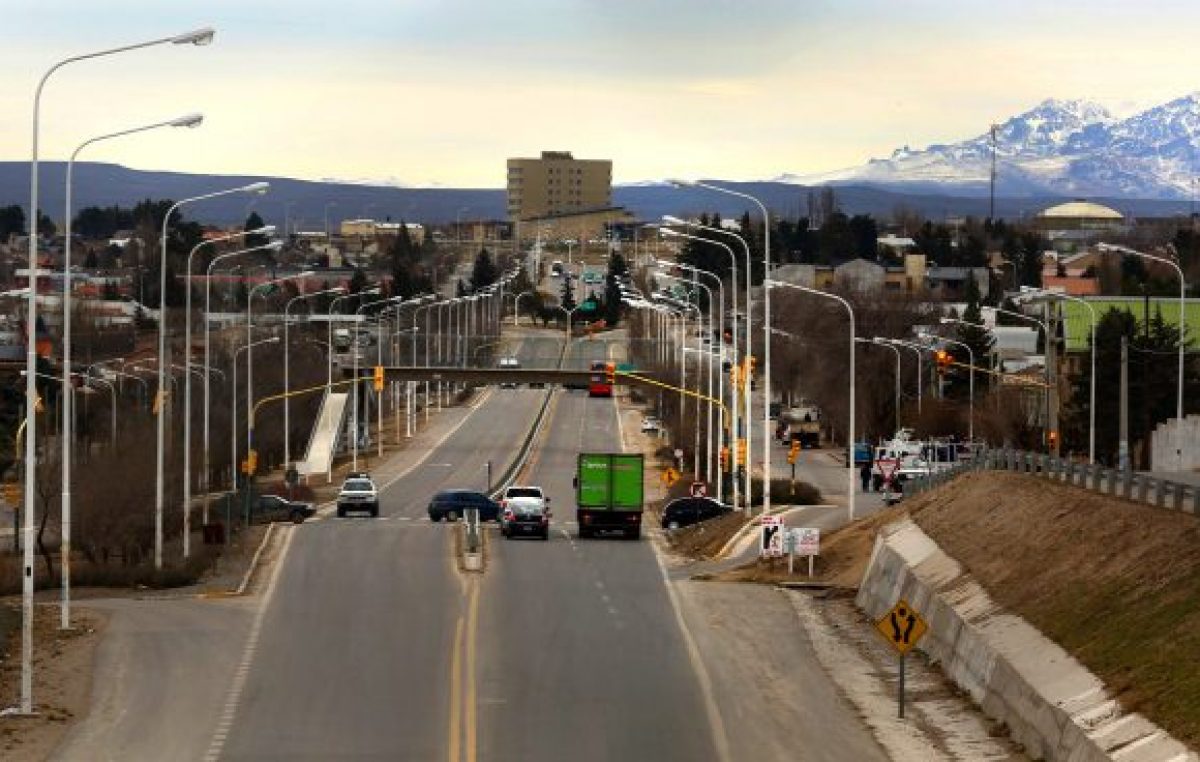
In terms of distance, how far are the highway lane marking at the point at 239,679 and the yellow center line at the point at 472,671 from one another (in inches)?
120

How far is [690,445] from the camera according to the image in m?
119

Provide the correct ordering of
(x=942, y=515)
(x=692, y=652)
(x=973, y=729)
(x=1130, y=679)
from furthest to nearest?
1. (x=942, y=515)
2. (x=692, y=652)
3. (x=973, y=729)
4. (x=1130, y=679)

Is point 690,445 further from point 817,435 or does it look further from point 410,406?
point 410,406

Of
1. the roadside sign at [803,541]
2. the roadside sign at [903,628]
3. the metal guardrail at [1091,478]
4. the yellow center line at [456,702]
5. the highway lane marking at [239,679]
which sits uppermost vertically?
the metal guardrail at [1091,478]

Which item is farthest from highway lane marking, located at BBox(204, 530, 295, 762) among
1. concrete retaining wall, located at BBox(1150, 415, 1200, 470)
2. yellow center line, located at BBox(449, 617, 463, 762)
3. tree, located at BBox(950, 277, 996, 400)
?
tree, located at BBox(950, 277, 996, 400)

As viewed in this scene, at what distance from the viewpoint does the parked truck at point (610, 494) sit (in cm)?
7300

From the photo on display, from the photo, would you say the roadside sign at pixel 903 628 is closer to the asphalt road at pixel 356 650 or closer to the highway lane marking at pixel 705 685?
the highway lane marking at pixel 705 685

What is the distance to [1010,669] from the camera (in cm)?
3575

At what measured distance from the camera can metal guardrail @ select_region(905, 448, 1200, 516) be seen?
42250 mm

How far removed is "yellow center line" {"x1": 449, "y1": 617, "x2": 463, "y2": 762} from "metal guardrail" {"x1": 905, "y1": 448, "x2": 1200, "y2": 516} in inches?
451

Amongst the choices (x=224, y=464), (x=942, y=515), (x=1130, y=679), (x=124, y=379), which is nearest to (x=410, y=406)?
(x=124, y=379)

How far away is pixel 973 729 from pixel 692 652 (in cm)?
876

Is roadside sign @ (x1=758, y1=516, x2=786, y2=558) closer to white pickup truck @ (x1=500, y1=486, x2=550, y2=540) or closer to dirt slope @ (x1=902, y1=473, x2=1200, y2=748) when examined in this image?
dirt slope @ (x1=902, y1=473, x2=1200, y2=748)

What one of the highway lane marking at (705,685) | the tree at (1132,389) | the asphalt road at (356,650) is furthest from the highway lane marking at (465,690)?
the tree at (1132,389)
